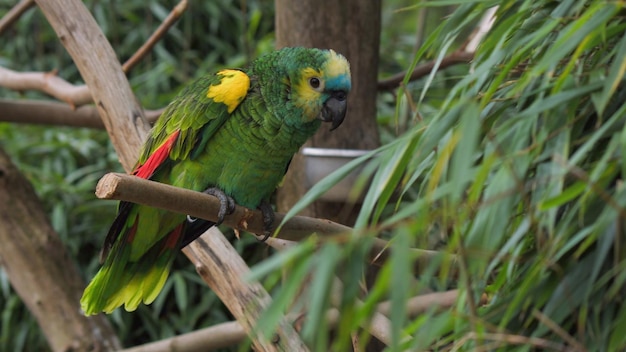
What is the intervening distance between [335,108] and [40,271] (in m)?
1.19

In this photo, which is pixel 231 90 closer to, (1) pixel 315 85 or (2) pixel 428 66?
(1) pixel 315 85

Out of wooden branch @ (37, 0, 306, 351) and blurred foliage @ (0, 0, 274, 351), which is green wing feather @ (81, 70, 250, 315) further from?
blurred foliage @ (0, 0, 274, 351)

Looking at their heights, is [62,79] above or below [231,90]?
below

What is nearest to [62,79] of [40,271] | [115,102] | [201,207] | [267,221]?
[40,271]

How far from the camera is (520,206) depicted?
1.21 meters

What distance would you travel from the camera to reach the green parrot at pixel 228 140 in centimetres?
160

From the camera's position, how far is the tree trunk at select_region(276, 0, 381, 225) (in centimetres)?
217

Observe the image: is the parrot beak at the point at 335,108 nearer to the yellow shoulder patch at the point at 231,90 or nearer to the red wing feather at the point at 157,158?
the yellow shoulder patch at the point at 231,90

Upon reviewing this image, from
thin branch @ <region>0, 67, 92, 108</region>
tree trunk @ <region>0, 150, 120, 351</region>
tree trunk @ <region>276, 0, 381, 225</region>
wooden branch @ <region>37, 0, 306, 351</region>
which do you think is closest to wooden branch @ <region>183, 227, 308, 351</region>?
wooden branch @ <region>37, 0, 306, 351</region>

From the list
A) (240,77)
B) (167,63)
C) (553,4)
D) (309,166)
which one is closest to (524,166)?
(553,4)

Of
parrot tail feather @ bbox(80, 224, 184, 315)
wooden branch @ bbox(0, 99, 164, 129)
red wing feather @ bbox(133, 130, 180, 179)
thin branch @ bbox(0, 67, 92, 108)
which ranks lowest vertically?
parrot tail feather @ bbox(80, 224, 184, 315)

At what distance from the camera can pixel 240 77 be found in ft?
5.48

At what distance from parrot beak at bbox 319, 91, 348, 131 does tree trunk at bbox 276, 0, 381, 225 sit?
0.57m

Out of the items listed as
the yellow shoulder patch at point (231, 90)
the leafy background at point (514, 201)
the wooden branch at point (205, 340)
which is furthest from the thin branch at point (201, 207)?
the wooden branch at point (205, 340)
